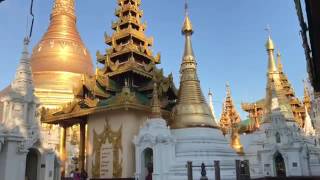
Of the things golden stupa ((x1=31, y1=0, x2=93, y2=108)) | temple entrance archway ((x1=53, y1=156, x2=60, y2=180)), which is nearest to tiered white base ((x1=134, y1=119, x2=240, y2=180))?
temple entrance archway ((x1=53, y1=156, x2=60, y2=180))

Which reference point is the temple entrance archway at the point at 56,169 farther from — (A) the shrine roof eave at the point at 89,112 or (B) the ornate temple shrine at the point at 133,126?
(A) the shrine roof eave at the point at 89,112

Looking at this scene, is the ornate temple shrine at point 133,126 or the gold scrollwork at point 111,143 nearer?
the ornate temple shrine at point 133,126

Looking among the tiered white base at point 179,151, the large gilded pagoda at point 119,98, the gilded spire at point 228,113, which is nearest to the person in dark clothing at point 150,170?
the tiered white base at point 179,151

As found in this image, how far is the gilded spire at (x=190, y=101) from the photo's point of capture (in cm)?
1983

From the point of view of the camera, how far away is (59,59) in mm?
38344

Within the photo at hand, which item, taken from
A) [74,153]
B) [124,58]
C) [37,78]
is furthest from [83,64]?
[124,58]

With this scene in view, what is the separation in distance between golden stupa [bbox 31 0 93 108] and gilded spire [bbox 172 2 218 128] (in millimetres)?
14903

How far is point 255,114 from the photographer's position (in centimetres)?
4241

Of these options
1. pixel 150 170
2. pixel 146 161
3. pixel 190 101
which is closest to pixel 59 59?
pixel 190 101

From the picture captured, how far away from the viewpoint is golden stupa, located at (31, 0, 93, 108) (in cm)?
3538

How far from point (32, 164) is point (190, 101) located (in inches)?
361

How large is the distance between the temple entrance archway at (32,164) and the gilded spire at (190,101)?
7.50m

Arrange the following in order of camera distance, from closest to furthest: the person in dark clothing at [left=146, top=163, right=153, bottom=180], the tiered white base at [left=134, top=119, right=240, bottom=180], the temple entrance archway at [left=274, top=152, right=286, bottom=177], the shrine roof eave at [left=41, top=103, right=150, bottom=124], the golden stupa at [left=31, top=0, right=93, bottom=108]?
1. the person in dark clothing at [left=146, top=163, right=153, bottom=180]
2. the tiered white base at [left=134, top=119, right=240, bottom=180]
3. the shrine roof eave at [left=41, top=103, right=150, bottom=124]
4. the temple entrance archway at [left=274, top=152, right=286, bottom=177]
5. the golden stupa at [left=31, top=0, right=93, bottom=108]

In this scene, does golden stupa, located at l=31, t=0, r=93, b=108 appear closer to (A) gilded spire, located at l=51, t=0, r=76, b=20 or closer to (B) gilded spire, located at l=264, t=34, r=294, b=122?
(A) gilded spire, located at l=51, t=0, r=76, b=20
